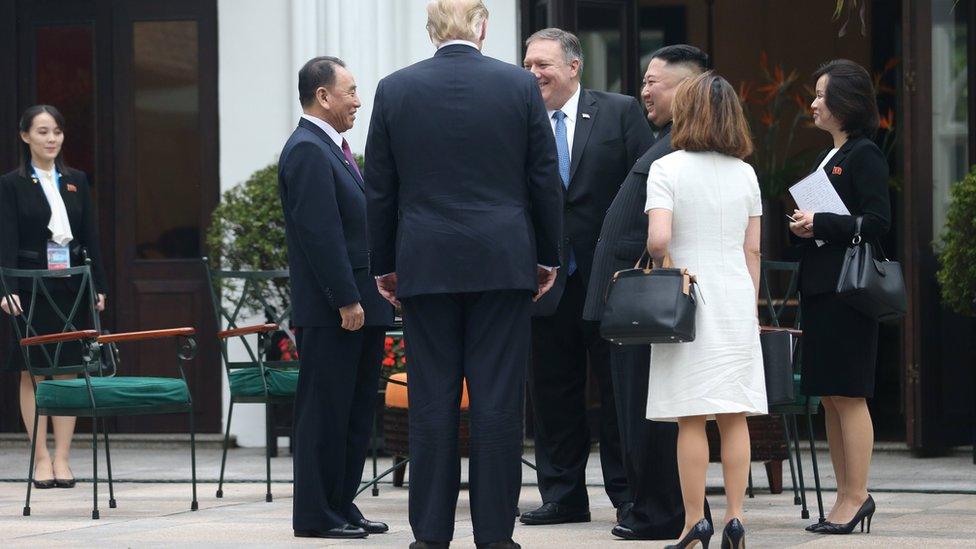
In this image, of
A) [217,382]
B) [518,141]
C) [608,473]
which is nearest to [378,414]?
[217,382]

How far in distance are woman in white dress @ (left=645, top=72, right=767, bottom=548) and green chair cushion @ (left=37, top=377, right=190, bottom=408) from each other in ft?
8.24

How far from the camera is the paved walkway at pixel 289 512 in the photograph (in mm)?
5824

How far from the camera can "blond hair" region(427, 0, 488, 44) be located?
206 inches

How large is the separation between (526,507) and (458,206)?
2.16 meters

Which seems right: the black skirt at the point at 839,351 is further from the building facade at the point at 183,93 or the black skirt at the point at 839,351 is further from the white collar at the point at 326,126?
the building facade at the point at 183,93

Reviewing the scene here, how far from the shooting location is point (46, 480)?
8188mm

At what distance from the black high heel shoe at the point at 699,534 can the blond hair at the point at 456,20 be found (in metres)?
1.64

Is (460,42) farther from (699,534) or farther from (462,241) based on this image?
(699,534)

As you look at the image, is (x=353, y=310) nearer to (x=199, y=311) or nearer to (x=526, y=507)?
(x=526, y=507)

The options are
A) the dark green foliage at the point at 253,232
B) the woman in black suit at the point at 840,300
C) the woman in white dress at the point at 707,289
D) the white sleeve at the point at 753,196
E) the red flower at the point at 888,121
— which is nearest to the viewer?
the woman in white dress at the point at 707,289

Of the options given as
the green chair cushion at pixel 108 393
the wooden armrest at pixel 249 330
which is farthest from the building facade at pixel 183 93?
the green chair cushion at pixel 108 393

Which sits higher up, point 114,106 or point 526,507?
point 114,106

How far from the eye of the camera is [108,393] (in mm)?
6871

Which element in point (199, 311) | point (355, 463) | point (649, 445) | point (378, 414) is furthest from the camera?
point (199, 311)
